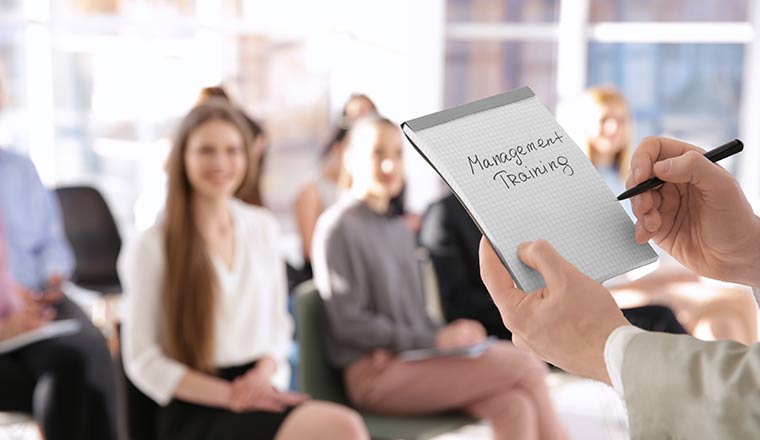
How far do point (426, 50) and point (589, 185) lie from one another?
5.32 meters

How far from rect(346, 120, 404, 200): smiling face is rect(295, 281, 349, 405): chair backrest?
17.5 inches

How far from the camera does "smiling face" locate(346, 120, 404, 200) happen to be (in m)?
3.34

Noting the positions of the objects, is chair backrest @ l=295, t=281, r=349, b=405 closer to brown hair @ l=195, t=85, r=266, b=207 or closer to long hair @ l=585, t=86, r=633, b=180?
brown hair @ l=195, t=85, r=266, b=207

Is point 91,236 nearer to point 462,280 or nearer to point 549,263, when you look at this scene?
point 462,280

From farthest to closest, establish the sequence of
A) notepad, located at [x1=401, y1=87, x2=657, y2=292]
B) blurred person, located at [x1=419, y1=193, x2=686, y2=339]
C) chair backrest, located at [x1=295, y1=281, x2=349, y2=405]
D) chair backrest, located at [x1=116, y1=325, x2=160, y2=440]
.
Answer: blurred person, located at [x1=419, y1=193, x2=686, y2=339] → chair backrest, located at [x1=295, y1=281, x2=349, y2=405] → chair backrest, located at [x1=116, y1=325, x2=160, y2=440] → notepad, located at [x1=401, y1=87, x2=657, y2=292]

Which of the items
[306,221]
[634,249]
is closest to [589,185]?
[634,249]

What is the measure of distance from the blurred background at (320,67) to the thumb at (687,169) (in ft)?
14.9

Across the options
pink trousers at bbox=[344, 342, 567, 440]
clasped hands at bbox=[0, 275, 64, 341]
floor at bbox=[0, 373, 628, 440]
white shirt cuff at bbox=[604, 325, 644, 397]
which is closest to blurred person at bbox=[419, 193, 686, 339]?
pink trousers at bbox=[344, 342, 567, 440]

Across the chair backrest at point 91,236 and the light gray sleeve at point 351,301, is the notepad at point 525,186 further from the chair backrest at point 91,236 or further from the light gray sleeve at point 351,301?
the chair backrest at point 91,236

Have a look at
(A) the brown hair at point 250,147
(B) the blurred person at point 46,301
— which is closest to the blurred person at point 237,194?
(A) the brown hair at point 250,147

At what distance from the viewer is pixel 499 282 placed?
1.11 meters

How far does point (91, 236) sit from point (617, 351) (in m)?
3.88

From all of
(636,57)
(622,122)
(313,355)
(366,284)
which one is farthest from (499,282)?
(636,57)

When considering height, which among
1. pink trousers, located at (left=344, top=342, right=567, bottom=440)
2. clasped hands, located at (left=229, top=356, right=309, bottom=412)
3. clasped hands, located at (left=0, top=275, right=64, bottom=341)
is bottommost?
pink trousers, located at (left=344, top=342, right=567, bottom=440)
